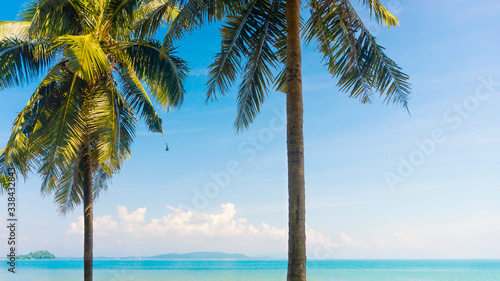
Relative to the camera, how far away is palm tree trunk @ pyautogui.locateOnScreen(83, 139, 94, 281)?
1001 centimetres

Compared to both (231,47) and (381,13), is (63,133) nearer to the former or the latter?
(231,47)

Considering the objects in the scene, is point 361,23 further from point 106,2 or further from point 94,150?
point 94,150

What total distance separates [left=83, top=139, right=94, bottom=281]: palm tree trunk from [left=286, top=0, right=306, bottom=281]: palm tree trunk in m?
5.74

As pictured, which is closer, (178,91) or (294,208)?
(294,208)

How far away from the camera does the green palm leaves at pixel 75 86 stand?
376 inches

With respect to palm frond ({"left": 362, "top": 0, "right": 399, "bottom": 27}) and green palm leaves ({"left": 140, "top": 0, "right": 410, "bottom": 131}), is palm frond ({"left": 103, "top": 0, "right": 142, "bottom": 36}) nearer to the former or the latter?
green palm leaves ({"left": 140, "top": 0, "right": 410, "bottom": 131})

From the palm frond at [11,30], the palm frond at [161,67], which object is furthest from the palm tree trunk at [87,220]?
the palm frond at [11,30]

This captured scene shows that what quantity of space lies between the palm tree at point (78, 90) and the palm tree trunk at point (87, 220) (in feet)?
0.07

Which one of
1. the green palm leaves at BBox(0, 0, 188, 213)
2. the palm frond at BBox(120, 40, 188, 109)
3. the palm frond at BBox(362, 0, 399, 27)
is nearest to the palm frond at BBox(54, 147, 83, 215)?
the green palm leaves at BBox(0, 0, 188, 213)

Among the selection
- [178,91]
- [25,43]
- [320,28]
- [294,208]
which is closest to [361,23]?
[320,28]

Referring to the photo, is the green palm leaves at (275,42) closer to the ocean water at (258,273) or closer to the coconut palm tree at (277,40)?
the coconut palm tree at (277,40)

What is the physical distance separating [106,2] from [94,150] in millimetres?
3575

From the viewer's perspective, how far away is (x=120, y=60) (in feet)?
36.2

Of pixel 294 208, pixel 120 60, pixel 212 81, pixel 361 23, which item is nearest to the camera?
pixel 294 208
